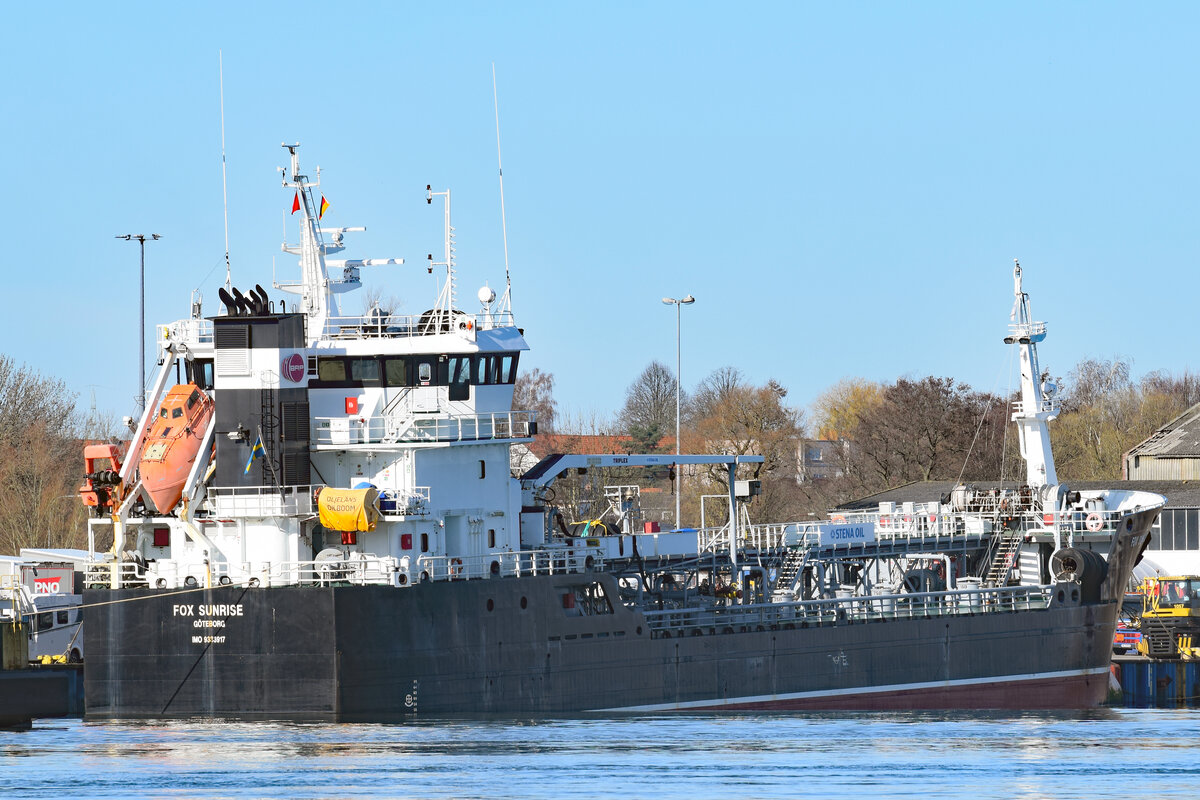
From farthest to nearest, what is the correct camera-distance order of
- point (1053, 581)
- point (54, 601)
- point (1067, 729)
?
point (54, 601)
point (1053, 581)
point (1067, 729)

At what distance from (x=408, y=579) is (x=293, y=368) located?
5.34m

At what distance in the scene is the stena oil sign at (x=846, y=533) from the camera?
50.7 meters

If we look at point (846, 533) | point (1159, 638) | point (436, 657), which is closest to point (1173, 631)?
point (1159, 638)

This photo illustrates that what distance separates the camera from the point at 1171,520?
80.0m

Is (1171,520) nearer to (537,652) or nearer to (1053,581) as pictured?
(1053,581)

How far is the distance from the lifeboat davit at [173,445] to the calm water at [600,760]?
4926mm

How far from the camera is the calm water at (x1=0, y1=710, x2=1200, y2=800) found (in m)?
32.6

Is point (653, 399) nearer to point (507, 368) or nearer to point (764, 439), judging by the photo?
point (764, 439)

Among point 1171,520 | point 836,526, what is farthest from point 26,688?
point 1171,520

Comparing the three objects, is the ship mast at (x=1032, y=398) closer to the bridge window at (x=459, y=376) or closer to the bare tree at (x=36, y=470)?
the bridge window at (x=459, y=376)

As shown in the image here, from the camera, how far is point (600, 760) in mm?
35500

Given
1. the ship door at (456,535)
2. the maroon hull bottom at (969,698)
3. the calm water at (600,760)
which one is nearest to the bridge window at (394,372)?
the ship door at (456,535)

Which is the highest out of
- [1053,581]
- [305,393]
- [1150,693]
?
[305,393]

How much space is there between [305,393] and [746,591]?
12.7 metres
